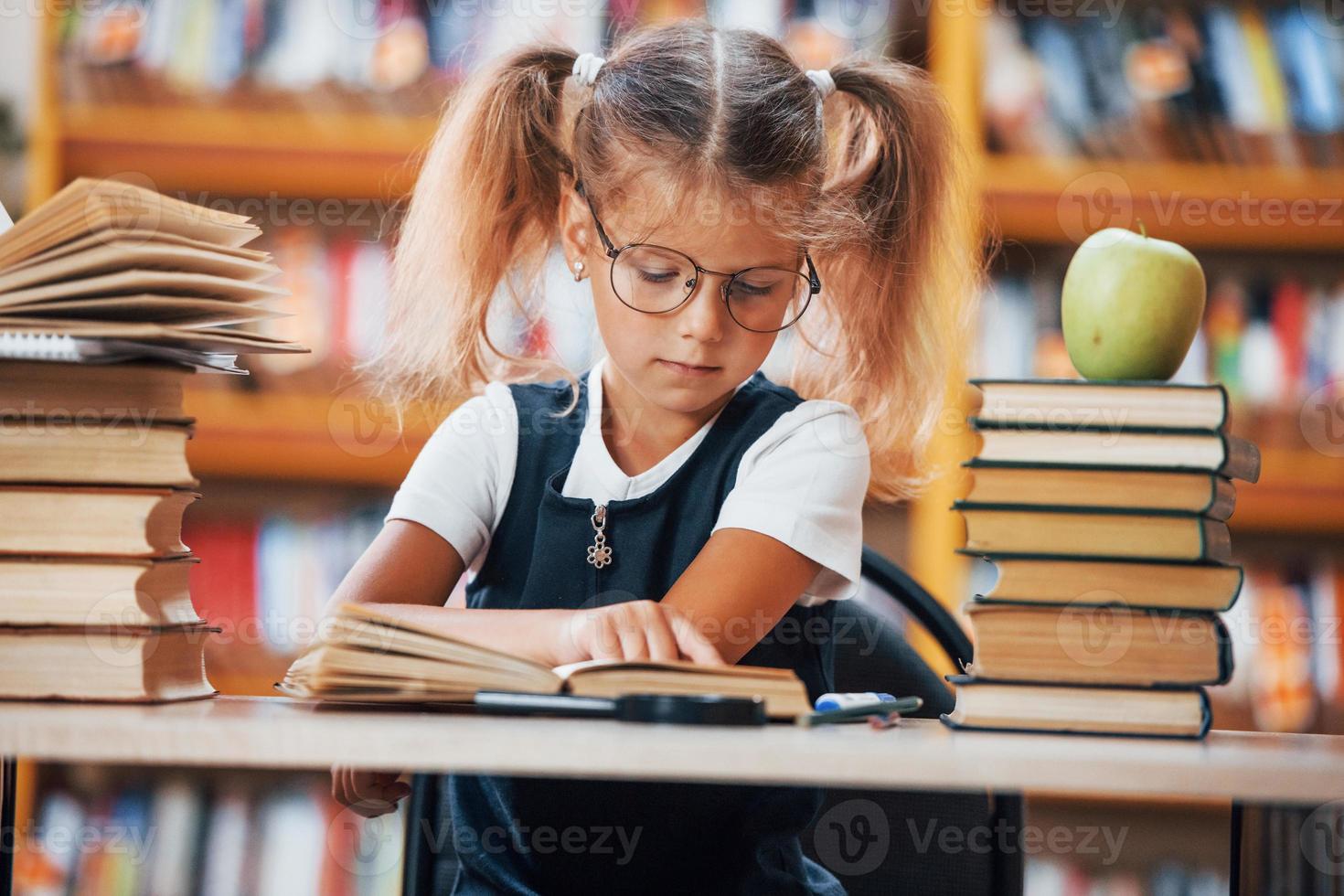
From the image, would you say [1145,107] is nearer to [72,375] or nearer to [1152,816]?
[1152,816]

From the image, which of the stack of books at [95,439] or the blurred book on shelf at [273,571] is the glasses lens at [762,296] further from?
the blurred book on shelf at [273,571]

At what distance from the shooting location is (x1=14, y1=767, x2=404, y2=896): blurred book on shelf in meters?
2.27

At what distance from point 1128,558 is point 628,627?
342 millimetres

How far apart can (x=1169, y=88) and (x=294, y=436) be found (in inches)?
62.0

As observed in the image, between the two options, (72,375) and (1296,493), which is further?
(1296,493)

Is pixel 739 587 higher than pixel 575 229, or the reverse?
pixel 575 229

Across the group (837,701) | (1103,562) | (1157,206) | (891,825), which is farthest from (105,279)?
(1157,206)

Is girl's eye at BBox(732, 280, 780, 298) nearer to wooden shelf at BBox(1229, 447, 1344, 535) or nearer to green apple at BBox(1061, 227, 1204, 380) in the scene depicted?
green apple at BBox(1061, 227, 1204, 380)

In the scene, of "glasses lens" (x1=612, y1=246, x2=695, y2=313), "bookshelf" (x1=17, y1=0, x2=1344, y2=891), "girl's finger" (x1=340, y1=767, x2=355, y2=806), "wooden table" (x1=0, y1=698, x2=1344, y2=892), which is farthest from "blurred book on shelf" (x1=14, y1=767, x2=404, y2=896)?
"wooden table" (x1=0, y1=698, x2=1344, y2=892)

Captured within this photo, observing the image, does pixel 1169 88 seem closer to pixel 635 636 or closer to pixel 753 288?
pixel 753 288

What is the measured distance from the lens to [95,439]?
2.99ft

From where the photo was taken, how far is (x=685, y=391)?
1220 mm

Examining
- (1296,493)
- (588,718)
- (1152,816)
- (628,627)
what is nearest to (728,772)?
(588,718)

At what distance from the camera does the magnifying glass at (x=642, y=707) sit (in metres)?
0.79
